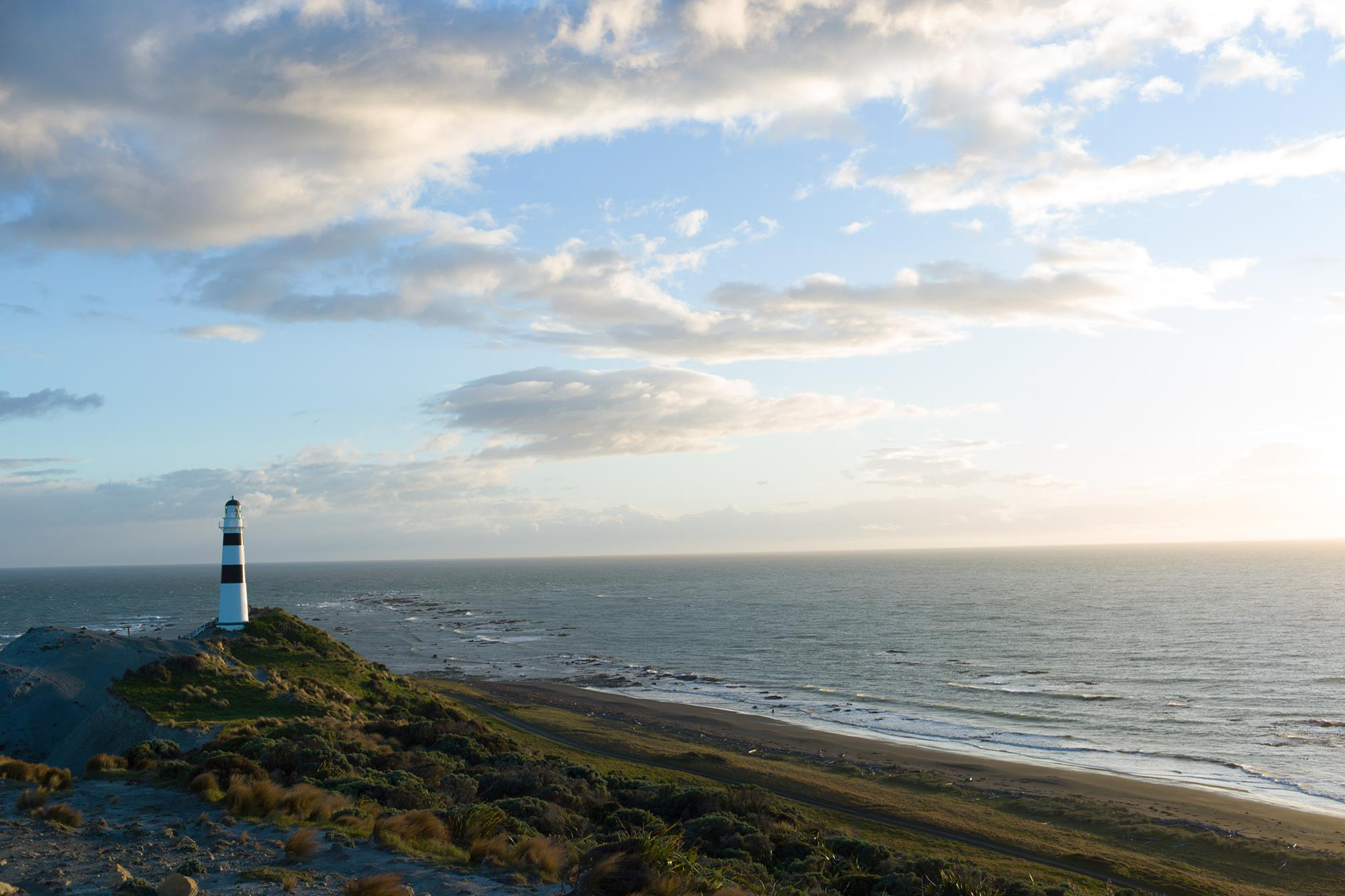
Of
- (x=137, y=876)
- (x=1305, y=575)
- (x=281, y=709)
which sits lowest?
(x=1305, y=575)

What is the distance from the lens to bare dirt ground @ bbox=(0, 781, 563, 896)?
384 inches

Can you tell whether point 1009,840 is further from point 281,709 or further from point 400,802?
point 281,709

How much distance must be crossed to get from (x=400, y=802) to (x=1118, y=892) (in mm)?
16115

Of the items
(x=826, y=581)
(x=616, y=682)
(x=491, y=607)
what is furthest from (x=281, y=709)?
(x=826, y=581)

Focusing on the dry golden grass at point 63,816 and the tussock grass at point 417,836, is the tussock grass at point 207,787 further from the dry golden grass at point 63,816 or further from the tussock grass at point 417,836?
the tussock grass at point 417,836

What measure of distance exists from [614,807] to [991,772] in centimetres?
2122

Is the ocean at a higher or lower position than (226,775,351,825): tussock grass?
lower

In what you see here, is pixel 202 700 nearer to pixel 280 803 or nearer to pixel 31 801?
pixel 31 801

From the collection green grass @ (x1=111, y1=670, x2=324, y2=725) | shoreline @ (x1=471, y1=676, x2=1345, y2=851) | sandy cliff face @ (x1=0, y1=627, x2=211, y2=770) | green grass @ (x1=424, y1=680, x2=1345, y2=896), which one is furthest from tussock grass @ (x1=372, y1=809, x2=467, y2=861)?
shoreline @ (x1=471, y1=676, x2=1345, y2=851)

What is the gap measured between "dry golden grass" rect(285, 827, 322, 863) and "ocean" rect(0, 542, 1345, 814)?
112ft

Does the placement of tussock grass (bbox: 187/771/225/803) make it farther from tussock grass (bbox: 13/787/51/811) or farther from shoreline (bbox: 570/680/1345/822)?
shoreline (bbox: 570/680/1345/822)

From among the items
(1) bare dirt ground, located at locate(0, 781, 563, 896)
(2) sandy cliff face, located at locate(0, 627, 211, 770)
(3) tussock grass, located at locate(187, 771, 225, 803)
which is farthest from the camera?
(2) sandy cliff face, located at locate(0, 627, 211, 770)

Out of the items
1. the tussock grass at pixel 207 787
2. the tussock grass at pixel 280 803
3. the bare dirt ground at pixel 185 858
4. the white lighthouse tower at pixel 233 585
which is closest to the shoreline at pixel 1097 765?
the white lighthouse tower at pixel 233 585

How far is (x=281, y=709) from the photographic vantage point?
1037 inches
